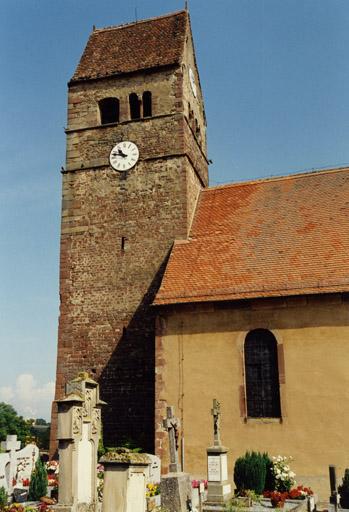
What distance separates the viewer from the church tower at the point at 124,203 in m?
19.6

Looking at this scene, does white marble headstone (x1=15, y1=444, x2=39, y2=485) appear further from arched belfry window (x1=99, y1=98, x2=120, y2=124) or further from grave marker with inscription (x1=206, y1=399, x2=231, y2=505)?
arched belfry window (x1=99, y1=98, x2=120, y2=124)

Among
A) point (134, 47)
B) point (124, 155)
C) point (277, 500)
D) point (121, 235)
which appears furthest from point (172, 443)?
point (134, 47)

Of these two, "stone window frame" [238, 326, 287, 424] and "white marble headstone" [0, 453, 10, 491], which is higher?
"stone window frame" [238, 326, 287, 424]

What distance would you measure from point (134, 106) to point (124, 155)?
7.85 ft

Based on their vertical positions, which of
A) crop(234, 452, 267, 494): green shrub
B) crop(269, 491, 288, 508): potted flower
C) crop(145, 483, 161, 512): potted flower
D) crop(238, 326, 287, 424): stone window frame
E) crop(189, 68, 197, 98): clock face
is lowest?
crop(269, 491, 288, 508): potted flower

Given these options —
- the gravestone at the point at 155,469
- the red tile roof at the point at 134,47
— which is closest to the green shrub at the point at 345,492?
the gravestone at the point at 155,469

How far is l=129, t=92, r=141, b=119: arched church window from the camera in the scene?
74.4 feet

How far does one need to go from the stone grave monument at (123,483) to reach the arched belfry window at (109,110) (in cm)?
1700

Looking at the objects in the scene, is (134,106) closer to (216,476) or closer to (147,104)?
(147,104)

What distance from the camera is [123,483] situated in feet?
27.6

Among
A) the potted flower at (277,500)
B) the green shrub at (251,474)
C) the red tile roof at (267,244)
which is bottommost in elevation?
the potted flower at (277,500)

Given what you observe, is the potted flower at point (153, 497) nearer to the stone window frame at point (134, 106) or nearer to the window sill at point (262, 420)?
the window sill at point (262, 420)

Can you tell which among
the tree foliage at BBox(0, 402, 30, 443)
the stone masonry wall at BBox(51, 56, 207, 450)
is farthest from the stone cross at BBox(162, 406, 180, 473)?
the tree foliage at BBox(0, 402, 30, 443)

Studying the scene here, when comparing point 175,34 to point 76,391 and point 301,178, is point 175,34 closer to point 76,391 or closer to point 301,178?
point 301,178
